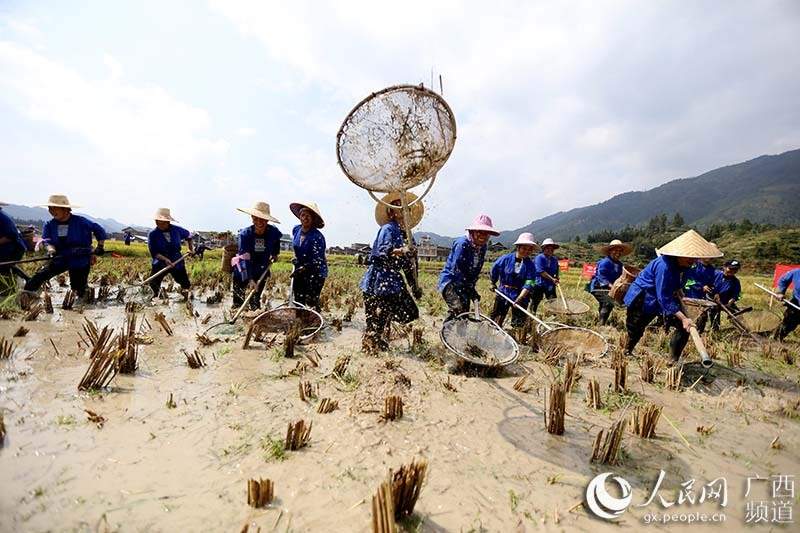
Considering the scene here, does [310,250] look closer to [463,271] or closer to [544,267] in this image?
[463,271]

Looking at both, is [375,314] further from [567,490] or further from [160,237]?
[160,237]

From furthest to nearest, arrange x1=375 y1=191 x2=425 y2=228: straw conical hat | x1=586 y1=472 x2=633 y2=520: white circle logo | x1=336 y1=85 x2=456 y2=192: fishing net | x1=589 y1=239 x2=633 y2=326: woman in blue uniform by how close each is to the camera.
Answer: x1=589 y1=239 x2=633 y2=326: woman in blue uniform, x1=375 y1=191 x2=425 y2=228: straw conical hat, x1=336 y1=85 x2=456 y2=192: fishing net, x1=586 y1=472 x2=633 y2=520: white circle logo

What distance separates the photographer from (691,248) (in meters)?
4.61

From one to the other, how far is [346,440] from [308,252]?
353 cm

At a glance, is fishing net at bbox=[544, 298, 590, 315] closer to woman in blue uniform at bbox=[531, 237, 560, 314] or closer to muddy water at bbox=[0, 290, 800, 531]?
woman in blue uniform at bbox=[531, 237, 560, 314]

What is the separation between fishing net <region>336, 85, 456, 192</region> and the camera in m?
3.64

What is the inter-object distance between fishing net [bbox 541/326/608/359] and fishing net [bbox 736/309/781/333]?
17.0 ft

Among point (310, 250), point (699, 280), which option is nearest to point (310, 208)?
point (310, 250)

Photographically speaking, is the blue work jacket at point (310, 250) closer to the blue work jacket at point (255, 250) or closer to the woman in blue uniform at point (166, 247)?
the blue work jacket at point (255, 250)

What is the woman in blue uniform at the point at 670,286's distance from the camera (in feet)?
15.1

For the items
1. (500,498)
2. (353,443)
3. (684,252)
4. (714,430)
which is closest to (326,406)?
(353,443)

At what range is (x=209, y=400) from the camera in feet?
11.0

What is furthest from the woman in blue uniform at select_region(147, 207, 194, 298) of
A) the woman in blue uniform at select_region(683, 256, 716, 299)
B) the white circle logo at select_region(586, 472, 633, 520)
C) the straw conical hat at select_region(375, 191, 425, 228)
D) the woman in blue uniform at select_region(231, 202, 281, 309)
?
the woman in blue uniform at select_region(683, 256, 716, 299)

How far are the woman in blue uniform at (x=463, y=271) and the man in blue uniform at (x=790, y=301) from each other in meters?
6.46
